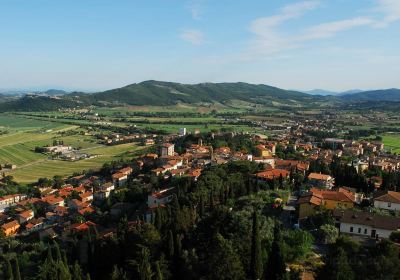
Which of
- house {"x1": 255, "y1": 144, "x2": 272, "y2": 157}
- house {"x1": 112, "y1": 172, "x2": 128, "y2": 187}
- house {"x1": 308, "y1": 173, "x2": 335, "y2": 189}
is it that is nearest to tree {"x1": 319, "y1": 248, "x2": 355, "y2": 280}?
house {"x1": 308, "y1": 173, "x2": 335, "y2": 189}

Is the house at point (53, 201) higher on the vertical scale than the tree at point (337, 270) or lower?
lower

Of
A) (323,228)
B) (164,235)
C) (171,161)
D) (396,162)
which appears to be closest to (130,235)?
(164,235)

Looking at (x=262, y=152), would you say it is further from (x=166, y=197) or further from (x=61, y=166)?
(x=61, y=166)

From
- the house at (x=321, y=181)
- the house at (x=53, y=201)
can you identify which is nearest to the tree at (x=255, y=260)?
the house at (x=321, y=181)

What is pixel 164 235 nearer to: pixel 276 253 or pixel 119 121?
pixel 276 253

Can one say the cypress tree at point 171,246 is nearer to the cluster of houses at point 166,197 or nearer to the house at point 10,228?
the cluster of houses at point 166,197

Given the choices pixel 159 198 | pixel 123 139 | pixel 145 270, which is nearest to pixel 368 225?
pixel 145 270

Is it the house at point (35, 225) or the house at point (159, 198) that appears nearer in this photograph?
the house at point (159, 198)
